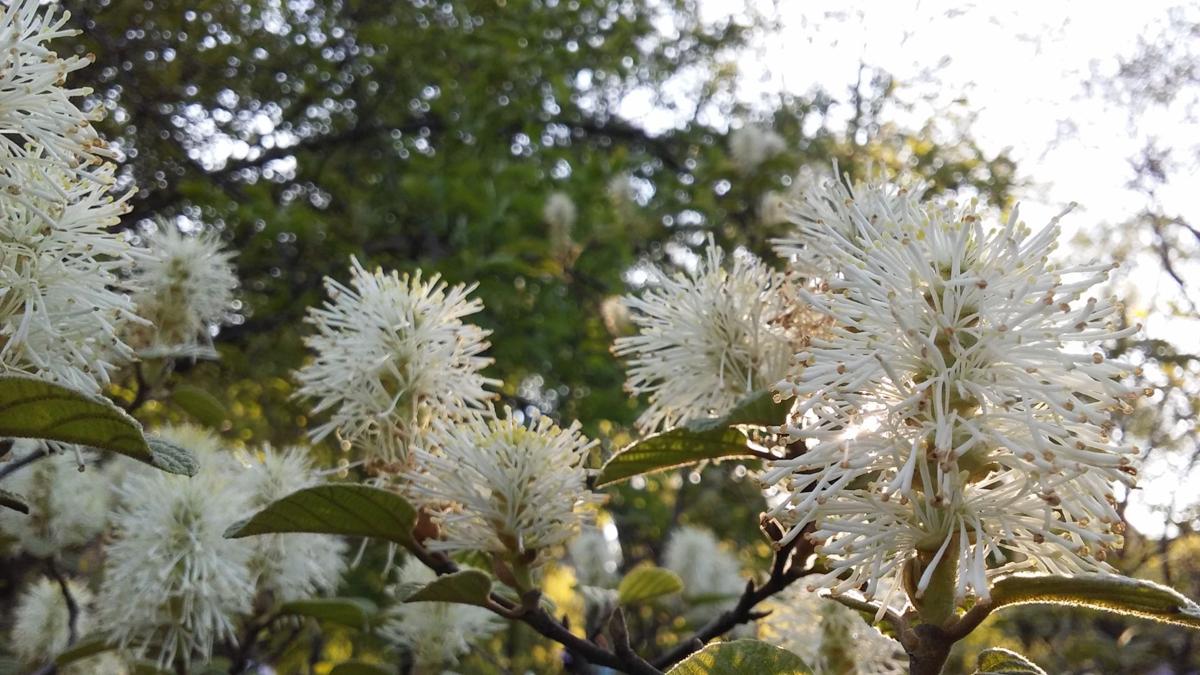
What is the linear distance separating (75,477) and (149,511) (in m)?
0.80

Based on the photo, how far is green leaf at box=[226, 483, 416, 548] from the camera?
1077 millimetres

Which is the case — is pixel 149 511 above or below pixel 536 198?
below

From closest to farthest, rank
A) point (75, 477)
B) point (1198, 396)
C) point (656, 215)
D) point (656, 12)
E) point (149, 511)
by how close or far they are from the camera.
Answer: point (149, 511) < point (75, 477) < point (1198, 396) < point (656, 215) < point (656, 12)

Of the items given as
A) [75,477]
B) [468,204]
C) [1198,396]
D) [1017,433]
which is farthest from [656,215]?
[1017,433]

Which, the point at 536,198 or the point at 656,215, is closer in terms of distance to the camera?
the point at 536,198

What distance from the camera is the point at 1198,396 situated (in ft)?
Result: 8.59

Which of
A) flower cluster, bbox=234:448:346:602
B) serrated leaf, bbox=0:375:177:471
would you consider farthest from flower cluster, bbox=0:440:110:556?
serrated leaf, bbox=0:375:177:471

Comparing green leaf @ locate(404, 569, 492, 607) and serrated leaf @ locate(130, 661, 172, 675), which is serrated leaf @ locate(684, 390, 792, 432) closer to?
green leaf @ locate(404, 569, 492, 607)

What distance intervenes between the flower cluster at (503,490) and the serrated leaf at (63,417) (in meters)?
0.38

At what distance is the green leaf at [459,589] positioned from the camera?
1.10 metres

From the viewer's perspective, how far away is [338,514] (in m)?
1.12

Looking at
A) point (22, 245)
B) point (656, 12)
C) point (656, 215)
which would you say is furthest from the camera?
point (656, 12)

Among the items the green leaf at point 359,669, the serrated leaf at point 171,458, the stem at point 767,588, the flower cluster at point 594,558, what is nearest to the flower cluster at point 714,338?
the stem at point 767,588

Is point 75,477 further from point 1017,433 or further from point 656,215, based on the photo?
point 656,215
